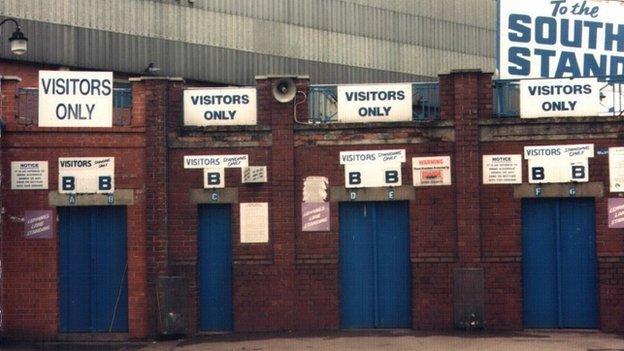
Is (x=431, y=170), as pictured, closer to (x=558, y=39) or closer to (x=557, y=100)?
(x=557, y=100)

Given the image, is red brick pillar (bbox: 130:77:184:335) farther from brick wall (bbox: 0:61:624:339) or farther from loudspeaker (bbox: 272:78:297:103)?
loudspeaker (bbox: 272:78:297:103)

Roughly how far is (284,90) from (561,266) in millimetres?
6764

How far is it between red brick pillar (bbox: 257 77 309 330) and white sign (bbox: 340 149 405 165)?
1123 millimetres

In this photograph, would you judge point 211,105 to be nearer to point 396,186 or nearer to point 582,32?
point 396,186

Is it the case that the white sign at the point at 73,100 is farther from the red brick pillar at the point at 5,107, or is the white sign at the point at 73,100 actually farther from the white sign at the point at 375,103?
the white sign at the point at 375,103

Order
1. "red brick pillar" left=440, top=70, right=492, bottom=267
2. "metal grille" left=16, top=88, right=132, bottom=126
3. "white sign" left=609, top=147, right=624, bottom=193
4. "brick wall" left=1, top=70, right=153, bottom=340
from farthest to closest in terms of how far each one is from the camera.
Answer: "metal grille" left=16, top=88, right=132, bottom=126, "brick wall" left=1, top=70, right=153, bottom=340, "red brick pillar" left=440, top=70, right=492, bottom=267, "white sign" left=609, top=147, right=624, bottom=193

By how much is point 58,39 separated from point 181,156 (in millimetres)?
15561

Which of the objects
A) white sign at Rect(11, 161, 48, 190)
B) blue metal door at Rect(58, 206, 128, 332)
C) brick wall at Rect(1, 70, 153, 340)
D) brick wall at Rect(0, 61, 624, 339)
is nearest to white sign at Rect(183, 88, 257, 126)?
brick wall at Rect(0, 61, 624, 339)

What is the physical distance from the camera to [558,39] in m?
23.8

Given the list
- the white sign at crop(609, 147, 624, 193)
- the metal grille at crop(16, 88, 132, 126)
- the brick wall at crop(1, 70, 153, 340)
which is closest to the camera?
the white sign at crop(609, 147, 624, 193)

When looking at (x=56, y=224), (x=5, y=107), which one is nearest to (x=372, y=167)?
(x=56, y=224)

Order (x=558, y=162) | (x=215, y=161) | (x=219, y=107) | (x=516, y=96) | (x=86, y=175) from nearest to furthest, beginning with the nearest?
(x=558, y=162)
(x=86, y=175)
(x=215, y=161)
(x=219, y=107)
(x=516, y=96)

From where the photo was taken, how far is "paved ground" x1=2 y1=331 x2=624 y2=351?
18.6m

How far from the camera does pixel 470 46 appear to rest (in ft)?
169
